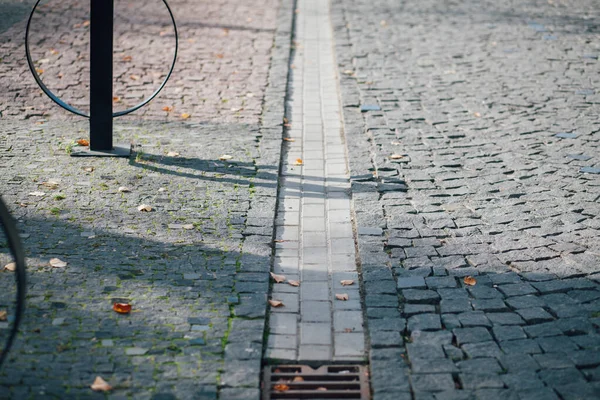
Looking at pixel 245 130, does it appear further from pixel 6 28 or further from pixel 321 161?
pixel 6 28

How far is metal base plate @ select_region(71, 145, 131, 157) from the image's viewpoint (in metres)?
6.95

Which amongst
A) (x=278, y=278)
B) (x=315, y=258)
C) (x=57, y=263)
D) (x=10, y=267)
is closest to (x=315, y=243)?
(x=315, y=258)

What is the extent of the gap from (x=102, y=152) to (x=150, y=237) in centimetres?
185

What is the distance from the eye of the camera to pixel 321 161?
721 cm

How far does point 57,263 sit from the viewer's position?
4.96 meters

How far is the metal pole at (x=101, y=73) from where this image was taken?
6539 millimetres

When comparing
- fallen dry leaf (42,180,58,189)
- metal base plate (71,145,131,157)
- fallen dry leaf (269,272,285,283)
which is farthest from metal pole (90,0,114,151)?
fallen dry leaf (269,272,285,283)

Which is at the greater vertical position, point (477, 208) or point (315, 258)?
point (477, 208)

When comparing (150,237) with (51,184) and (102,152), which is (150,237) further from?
(102,152)

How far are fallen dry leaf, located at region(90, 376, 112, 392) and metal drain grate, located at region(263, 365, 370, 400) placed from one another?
0.77m

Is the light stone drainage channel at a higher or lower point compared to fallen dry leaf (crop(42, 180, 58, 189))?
higher

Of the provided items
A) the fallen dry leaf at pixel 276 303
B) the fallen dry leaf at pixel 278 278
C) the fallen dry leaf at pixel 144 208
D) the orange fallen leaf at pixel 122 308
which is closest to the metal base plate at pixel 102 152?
the fallen dry leaf at pixel 144 208

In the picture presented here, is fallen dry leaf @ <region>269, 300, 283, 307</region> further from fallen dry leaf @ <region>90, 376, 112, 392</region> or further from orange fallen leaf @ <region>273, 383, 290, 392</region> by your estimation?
fallen dry leaf @ <region>90, 376, 112, 392</region>

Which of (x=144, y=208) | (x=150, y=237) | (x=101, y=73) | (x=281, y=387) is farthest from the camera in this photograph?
(x=101, y=73)
